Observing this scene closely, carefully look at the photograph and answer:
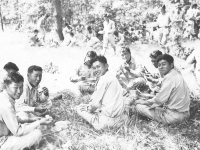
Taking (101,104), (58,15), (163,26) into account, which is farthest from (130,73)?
(58,15)

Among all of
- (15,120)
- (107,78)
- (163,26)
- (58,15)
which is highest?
(58,15)

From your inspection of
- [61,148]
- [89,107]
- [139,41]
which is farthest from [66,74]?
[139,41]

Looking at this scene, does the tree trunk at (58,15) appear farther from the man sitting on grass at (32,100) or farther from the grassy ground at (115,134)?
the man sitting on grass at (32,100)

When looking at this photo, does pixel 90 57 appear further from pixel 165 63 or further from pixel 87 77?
pixel 165 63

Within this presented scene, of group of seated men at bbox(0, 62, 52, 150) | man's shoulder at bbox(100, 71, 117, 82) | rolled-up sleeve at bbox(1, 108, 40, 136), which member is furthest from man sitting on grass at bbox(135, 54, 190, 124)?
rolled-up sleeve at bbox(1, 108, 40, 136)

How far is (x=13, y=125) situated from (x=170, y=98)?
8.09ft

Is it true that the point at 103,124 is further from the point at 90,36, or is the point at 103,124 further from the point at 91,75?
the point at 90,36

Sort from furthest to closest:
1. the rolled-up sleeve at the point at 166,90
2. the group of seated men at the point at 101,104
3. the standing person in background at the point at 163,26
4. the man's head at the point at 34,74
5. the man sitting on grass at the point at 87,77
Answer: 1. the standing person in background at the point at 163,26
2. the man sitting on grass at the point at 87,77
3. the man's head at the point at 34,74
4. the rolled-up sleeve at the point at 166,90
5. the group of seated men at the point at 101,104

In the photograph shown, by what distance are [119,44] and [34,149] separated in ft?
24.1

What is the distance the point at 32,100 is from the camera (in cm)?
412

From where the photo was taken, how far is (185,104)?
150 inches

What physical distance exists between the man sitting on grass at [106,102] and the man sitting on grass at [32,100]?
92cm

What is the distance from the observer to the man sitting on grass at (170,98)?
366 cm

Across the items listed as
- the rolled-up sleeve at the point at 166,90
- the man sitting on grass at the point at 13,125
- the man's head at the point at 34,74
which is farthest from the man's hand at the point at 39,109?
the rolled-up sleeve at the point at 166,90
